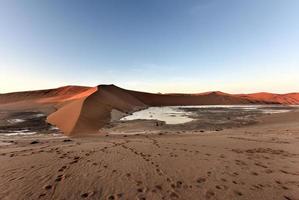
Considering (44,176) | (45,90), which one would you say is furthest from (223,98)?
(44,176)

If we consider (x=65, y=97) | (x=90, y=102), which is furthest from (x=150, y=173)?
(x=65, y=97)

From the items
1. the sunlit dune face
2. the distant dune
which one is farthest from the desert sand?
the sunlit dune face

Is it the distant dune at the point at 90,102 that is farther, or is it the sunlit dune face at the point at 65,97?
the sunlit dune face at the point at 65,97

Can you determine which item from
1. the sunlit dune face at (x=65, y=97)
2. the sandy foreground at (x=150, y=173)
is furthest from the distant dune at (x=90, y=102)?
the sandy foreground at (x=150, y=173)

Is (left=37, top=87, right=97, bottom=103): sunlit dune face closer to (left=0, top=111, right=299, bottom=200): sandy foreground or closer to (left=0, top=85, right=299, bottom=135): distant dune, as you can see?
(left=0, top=85, right=299, bottom=135): distant dune

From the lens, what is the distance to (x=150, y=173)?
609 centimetres

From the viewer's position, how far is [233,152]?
852cm

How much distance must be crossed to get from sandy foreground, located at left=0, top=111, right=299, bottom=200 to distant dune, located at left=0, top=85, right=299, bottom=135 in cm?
779

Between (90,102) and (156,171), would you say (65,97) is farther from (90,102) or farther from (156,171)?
(156,171)

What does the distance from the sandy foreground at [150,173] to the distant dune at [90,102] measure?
25.6 feet

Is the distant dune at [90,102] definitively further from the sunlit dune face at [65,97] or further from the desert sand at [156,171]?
the desert sand at [156,171]

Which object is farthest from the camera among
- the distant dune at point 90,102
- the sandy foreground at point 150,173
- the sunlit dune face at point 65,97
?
the sunlit dune face at point 65,97

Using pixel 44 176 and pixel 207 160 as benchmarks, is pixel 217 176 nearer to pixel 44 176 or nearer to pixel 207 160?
pixel 207 160

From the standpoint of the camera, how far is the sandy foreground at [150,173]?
491 centimetres
